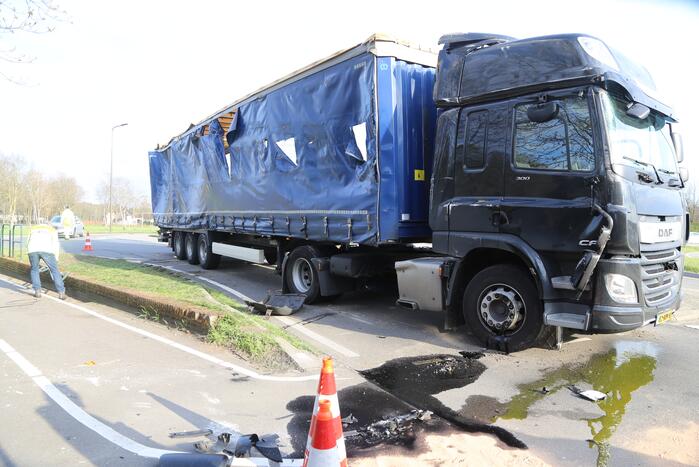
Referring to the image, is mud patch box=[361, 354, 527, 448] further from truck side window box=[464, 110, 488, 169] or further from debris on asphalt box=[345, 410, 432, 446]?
truck side window box=[464, 110, 488, 169]

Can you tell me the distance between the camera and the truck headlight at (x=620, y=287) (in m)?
4.71

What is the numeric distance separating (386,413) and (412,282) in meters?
2.62

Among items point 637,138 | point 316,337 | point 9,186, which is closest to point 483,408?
point 316,337

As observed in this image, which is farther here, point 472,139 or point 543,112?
point 472,139

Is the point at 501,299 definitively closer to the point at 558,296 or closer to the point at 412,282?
the point at 558,296

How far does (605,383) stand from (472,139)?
2884 millimetres

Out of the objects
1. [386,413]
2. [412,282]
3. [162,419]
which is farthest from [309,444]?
[412,282]

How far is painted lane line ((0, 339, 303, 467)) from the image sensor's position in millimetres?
3125

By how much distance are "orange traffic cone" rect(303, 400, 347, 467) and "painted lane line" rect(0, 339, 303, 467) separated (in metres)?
0.56

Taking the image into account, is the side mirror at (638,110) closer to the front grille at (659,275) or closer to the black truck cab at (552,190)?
the black truck cab at (552,190)

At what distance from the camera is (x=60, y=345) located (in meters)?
5.79

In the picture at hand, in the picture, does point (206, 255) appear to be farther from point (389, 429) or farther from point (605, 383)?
point (605, 383)

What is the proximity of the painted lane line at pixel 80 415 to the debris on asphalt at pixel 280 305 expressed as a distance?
3.20 m

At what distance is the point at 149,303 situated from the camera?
23.6ft
